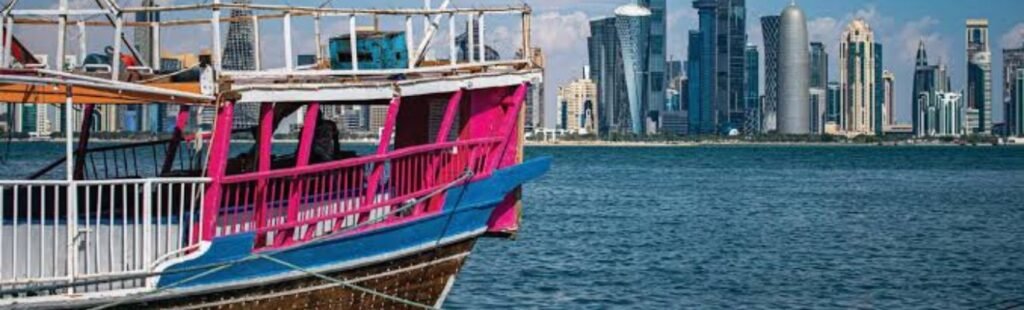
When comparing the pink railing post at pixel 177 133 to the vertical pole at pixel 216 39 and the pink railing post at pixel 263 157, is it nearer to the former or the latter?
the pink railing post at pixel 263 157

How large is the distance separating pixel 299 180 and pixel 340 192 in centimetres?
99

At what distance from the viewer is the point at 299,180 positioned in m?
16.3

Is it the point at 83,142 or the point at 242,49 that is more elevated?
the point at 242,49

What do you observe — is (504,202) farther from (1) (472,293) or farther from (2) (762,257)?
(2) (762,257)

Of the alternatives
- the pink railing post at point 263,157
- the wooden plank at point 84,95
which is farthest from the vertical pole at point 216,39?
the pink railing post at point 263,157

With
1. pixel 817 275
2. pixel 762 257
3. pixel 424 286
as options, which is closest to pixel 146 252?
pixel 424 286

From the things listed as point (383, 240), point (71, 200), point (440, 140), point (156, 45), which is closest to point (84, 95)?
point (71, 200)

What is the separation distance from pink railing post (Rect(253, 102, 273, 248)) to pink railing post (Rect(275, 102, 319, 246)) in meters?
0.26

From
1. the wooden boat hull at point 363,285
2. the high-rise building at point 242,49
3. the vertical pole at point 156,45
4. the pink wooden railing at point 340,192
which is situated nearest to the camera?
the wooden boat hull at point 363,285

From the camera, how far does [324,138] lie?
18516mm

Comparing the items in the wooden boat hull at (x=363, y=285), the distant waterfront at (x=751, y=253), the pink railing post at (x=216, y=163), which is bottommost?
the distant waterfront at (x=751, y=253)

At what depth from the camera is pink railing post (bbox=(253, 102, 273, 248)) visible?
1593 cm

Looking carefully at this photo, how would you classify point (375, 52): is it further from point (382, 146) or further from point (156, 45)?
point (156, 45)

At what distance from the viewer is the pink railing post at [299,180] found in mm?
16219
